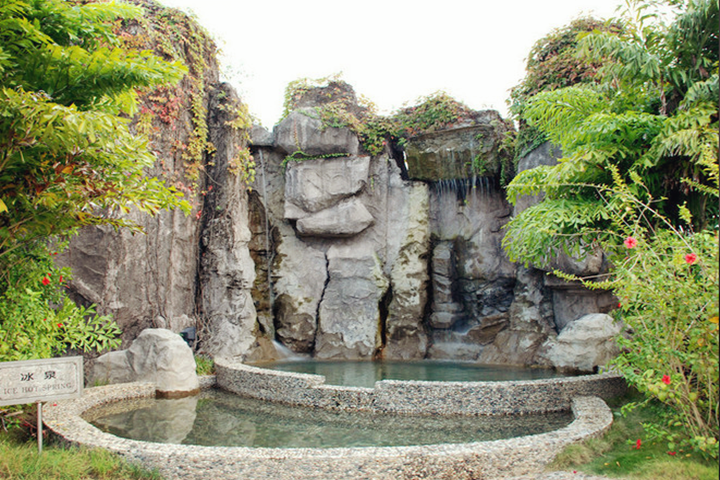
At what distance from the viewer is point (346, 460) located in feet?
14.8

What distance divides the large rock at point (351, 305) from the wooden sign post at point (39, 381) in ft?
28.0

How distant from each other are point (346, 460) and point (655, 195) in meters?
5.24

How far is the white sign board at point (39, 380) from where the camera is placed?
15.8 ft

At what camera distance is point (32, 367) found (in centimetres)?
493

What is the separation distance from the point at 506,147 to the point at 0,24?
1152cm

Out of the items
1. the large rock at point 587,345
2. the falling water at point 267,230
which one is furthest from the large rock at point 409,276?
the large rock at point 587,345

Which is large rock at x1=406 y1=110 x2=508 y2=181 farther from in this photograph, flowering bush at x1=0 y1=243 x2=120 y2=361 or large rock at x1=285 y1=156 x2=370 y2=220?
flowering bush at x1=0 y1=243 x2=120 y2=361

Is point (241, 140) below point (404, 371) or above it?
above

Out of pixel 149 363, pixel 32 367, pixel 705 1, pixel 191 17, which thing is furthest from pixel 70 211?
pixel 191 17

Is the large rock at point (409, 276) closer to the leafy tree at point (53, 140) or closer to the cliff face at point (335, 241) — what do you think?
the cliff face at point (335, 241)

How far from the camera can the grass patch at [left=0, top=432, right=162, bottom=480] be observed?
170 inches

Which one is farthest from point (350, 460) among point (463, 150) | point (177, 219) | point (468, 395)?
point (463, 150)

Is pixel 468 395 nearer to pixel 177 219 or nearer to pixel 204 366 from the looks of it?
pixel 204 366

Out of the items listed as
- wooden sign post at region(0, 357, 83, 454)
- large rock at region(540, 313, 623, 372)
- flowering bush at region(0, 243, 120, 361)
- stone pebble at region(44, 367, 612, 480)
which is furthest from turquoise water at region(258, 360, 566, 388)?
wooden sign post at region(0, 357, 83, 454)
